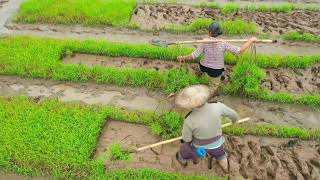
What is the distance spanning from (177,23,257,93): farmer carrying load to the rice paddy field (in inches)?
11.4

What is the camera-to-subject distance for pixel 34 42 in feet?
25.9

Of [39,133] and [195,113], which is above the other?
[195,113]

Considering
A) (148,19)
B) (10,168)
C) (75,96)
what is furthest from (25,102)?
(148,19)

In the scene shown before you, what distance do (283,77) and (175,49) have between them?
186cm

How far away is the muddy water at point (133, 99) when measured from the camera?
6445 mm

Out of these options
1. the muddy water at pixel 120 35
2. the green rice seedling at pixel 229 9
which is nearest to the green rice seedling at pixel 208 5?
the green rice seedling at pixel 229 9

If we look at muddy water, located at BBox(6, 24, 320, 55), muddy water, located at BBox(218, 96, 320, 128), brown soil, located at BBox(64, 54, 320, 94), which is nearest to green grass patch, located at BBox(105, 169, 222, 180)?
muddy water, located at BBox(218, 96, 320, 128)

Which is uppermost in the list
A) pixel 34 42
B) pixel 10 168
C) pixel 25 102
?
pixel 34 42

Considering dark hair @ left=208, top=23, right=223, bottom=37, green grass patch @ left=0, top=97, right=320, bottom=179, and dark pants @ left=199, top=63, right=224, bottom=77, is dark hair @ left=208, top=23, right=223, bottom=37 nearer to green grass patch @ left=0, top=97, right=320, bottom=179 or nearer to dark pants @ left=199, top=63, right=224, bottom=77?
dark pants @ left=199, top=63, right=224, bottom=77

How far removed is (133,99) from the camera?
22.2ft

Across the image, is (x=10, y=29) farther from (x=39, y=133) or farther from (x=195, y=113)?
(x=195, y=113)

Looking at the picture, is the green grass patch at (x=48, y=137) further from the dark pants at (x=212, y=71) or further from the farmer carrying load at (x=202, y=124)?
the dark pants at (x=212, y=71)

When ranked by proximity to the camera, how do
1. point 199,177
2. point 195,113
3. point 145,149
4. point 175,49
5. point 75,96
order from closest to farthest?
point 195,113 < point 199,177 < point 145,149 < point 75,96 < point 175,49

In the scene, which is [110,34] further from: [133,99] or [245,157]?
[245,157]
